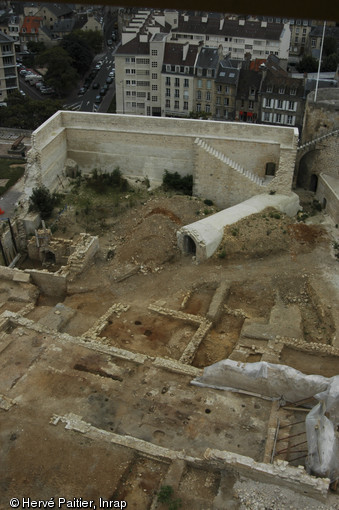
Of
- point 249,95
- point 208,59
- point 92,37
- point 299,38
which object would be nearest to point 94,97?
point 208,59

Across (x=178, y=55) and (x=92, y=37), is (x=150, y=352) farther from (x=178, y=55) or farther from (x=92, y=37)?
(x=92, y=37)

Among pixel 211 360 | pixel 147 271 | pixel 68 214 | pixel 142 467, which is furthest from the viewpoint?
pixel 68 214

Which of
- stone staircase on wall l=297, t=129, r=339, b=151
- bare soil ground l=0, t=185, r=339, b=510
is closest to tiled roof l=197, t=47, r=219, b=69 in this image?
stone staircase on wall l=297, t=129, r=339, b=151

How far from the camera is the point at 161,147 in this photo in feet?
96.2

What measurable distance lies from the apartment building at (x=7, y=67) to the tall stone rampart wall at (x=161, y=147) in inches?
1230

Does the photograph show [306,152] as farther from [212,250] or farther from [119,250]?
[119,250]

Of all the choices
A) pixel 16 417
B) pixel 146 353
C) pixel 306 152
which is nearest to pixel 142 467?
pixel 16 417

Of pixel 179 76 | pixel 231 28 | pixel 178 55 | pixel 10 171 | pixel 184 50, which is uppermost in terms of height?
pixel 231 28

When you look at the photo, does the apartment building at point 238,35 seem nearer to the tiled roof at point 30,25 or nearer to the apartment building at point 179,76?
the apartment building at point 179,76

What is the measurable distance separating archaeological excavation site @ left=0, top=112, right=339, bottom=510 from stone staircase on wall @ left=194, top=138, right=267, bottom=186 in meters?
0.13

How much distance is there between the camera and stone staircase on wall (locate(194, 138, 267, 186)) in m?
27.4

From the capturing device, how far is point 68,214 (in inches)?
1059

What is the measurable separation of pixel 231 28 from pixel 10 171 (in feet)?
119

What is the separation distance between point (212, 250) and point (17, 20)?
227ft
